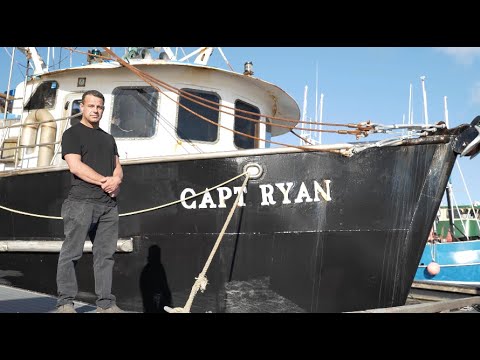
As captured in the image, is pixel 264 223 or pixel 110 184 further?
pixel 264 223

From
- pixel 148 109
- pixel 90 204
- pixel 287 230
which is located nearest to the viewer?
pixel 90 204

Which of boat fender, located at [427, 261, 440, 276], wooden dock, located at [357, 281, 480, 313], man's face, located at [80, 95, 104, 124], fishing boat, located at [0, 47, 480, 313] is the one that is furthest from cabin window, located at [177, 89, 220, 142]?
boat fender, located at [427, 261, 440, 276]

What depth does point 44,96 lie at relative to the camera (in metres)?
6.77

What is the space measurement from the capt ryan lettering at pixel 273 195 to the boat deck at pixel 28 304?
151cm

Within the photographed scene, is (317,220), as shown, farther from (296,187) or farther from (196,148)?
(196,148)

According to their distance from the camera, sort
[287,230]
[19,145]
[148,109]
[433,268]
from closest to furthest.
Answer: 1. [287,230]
2. [148,109]
3. [19,145]
4. [433,268]

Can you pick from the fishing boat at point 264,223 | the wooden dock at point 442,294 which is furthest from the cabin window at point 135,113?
the wooden dock at point 442,294

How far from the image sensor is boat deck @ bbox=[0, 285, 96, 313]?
347 centimetres

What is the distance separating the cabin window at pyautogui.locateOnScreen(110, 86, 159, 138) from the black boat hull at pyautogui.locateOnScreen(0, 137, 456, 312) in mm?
1016

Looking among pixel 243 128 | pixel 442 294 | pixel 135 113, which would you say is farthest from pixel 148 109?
pixel 442 294

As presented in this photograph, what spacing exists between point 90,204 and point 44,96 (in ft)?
13.5

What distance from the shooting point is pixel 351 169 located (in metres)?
4.59

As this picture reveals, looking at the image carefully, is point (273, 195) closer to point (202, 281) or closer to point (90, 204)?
point (202, 281)

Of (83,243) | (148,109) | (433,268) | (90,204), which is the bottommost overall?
(433,268)
